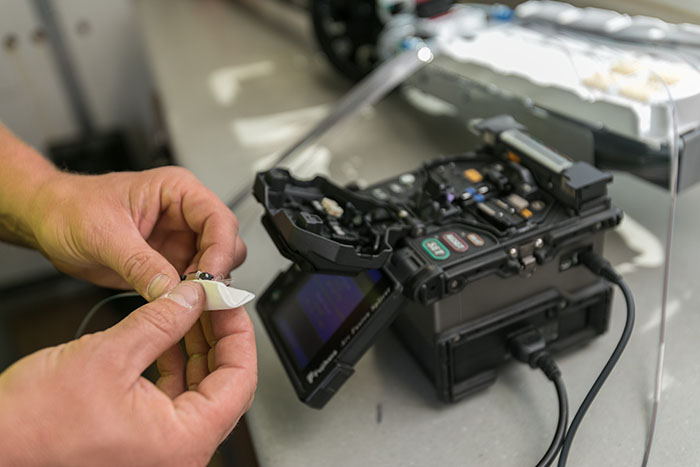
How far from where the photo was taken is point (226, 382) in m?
0.44

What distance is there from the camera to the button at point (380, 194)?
624 mm

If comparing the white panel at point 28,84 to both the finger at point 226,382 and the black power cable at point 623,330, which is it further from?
the black power cable at point 623,330

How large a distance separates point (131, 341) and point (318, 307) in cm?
22

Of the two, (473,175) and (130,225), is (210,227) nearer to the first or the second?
(130,225)

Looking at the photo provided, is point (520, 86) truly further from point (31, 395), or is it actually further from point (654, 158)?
point (31, 395)

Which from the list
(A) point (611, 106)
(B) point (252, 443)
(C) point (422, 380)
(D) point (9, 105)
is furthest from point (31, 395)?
(D) point (9, 105)

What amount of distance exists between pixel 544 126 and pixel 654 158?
159mm

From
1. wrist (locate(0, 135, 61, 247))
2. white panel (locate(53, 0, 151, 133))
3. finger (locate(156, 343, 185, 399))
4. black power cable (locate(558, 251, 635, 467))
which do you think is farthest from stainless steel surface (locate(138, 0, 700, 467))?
white panel (locate(53, 0, 151, 133))

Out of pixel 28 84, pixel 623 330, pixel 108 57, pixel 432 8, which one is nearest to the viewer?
pixel 623 330

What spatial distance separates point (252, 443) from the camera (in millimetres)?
579

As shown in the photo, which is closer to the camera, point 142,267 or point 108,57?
point 142,267

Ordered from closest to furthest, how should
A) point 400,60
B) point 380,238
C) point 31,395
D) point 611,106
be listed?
point 31,395, point 380,238, point 611,106, point 400,60

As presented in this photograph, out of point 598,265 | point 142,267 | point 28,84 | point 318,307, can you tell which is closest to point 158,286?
point 142,267

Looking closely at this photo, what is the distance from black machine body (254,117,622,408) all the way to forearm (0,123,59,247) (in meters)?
0.29
